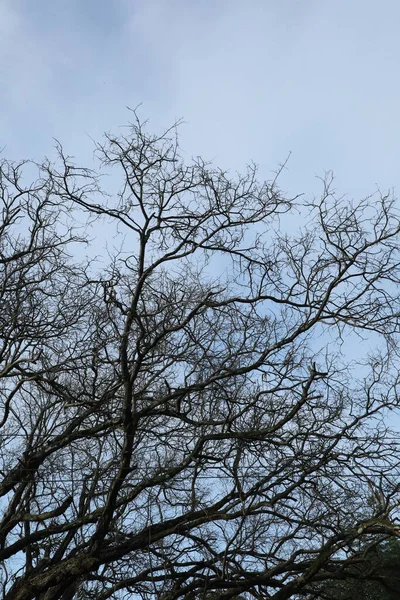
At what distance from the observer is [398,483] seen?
8688mm

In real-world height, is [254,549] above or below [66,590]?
below

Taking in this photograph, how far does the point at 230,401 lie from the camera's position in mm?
8609

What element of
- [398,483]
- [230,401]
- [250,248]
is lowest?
[398,483]

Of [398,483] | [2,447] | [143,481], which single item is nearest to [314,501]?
[398,483]

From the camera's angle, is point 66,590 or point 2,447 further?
point 66,590

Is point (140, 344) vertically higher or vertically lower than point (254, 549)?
higher

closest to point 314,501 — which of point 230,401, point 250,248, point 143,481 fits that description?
point 230,401

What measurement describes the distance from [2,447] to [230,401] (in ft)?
9.80

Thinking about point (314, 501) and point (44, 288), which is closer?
point (314, 501)

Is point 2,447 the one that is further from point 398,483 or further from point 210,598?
point 398,483

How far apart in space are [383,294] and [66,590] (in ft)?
19.4

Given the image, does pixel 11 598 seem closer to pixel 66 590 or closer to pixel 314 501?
pixel 66 590

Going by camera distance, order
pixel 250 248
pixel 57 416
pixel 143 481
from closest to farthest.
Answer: pixel 143 481, pixel 250 248, pixel 57 416

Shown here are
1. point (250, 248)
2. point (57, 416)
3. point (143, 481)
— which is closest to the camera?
point (143, 481)
